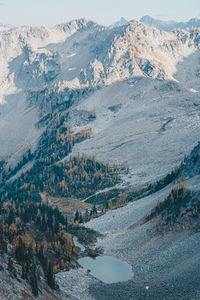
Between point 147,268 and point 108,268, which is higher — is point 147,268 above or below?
above

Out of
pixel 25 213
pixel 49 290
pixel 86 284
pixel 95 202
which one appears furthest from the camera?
pixel 95 202

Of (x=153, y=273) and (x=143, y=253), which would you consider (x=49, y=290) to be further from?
(x=143, y=253)

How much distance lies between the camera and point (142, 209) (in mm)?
116062

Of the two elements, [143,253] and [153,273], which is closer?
[153,273]

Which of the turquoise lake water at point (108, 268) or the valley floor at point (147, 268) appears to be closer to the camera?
the valley floor at point (147, 268)

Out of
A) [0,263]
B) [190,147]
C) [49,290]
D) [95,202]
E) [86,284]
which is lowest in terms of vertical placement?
[95,202]

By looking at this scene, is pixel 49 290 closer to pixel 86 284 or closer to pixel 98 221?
pixel 86 284

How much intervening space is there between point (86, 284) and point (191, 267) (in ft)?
70.5

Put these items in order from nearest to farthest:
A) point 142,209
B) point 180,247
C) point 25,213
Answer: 1. point 180,247
2. point 25,213
3. point 142,209

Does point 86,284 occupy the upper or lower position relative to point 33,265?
lower

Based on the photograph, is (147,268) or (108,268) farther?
(108,268)

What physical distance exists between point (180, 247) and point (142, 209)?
126ft

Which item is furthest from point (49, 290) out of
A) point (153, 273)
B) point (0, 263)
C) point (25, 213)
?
point (25, 213)

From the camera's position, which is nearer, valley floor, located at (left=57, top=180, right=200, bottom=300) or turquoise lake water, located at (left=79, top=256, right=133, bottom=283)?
valley floor, located at (left=57, top=180, right=200, bottom=300)
